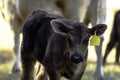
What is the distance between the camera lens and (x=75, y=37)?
22.9 ft

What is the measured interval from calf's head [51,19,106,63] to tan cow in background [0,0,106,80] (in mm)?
3056

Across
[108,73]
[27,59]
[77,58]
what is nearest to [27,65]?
[27,59]

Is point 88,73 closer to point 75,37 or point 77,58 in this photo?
point 75,37

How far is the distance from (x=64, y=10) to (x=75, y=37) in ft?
11.1

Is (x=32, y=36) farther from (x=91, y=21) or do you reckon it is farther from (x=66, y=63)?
(x=91, y=21)

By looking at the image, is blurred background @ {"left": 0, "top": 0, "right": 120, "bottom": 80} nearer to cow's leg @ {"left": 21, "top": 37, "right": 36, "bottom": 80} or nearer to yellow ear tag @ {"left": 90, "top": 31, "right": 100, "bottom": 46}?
cow's leg @ {"left": 21, "top": 37, "right": 36, "bottom": 80}

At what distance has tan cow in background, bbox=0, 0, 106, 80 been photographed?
1031 centimetres

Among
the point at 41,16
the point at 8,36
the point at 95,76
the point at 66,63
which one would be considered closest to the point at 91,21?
the point at 95,76

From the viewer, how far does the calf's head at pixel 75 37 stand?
688 cm

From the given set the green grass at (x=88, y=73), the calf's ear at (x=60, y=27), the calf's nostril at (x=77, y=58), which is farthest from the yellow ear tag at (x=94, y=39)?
the green grass at (x=88, y=73)

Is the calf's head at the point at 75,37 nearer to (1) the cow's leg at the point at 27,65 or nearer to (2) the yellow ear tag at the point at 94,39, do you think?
(2) the yellow ear tag at the point at 94,39

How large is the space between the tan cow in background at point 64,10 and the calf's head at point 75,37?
3.06m

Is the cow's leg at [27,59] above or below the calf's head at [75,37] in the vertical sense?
below

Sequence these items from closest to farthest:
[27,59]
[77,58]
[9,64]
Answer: [77,58] < [27,59] < [9,64]
